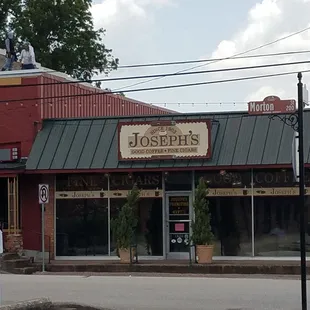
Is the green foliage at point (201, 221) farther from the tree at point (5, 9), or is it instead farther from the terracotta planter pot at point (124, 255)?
the tree at point (5, 9)

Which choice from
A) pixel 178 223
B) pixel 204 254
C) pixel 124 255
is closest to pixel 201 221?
pixel 204 254

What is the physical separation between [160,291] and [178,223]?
8226 millimetres

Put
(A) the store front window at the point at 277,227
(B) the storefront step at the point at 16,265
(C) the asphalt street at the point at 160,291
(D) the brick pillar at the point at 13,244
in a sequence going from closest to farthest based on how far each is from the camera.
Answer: (C) the asphalt street at the point at 160,291
(B) the storefront step at the point at 16,265
(A) the store front window at the point at 277,227
(D) the brick pillar at the point at 13,244

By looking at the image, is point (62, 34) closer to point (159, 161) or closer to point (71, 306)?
point (159, 161)

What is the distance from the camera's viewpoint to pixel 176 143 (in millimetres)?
25781

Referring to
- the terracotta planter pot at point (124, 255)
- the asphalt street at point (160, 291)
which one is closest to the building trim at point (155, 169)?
the terracotta planter pot at point (124, 255)

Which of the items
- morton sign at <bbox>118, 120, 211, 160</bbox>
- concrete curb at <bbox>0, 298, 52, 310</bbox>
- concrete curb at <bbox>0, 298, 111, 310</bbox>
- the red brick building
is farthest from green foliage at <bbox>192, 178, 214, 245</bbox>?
concrete curb at <bbox>0, 298, 52, 310</bbox>

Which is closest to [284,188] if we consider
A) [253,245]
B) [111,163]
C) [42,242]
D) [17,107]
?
[253,245]

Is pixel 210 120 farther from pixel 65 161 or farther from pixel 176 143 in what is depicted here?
pixel 65 161

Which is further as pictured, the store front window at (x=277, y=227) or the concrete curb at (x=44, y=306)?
the store front window at (x=277, y=227)

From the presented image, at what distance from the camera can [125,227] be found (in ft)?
81.5

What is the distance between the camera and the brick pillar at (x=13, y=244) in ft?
87.6

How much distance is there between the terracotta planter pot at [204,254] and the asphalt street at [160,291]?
6.92ft

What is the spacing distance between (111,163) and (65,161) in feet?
5.21
